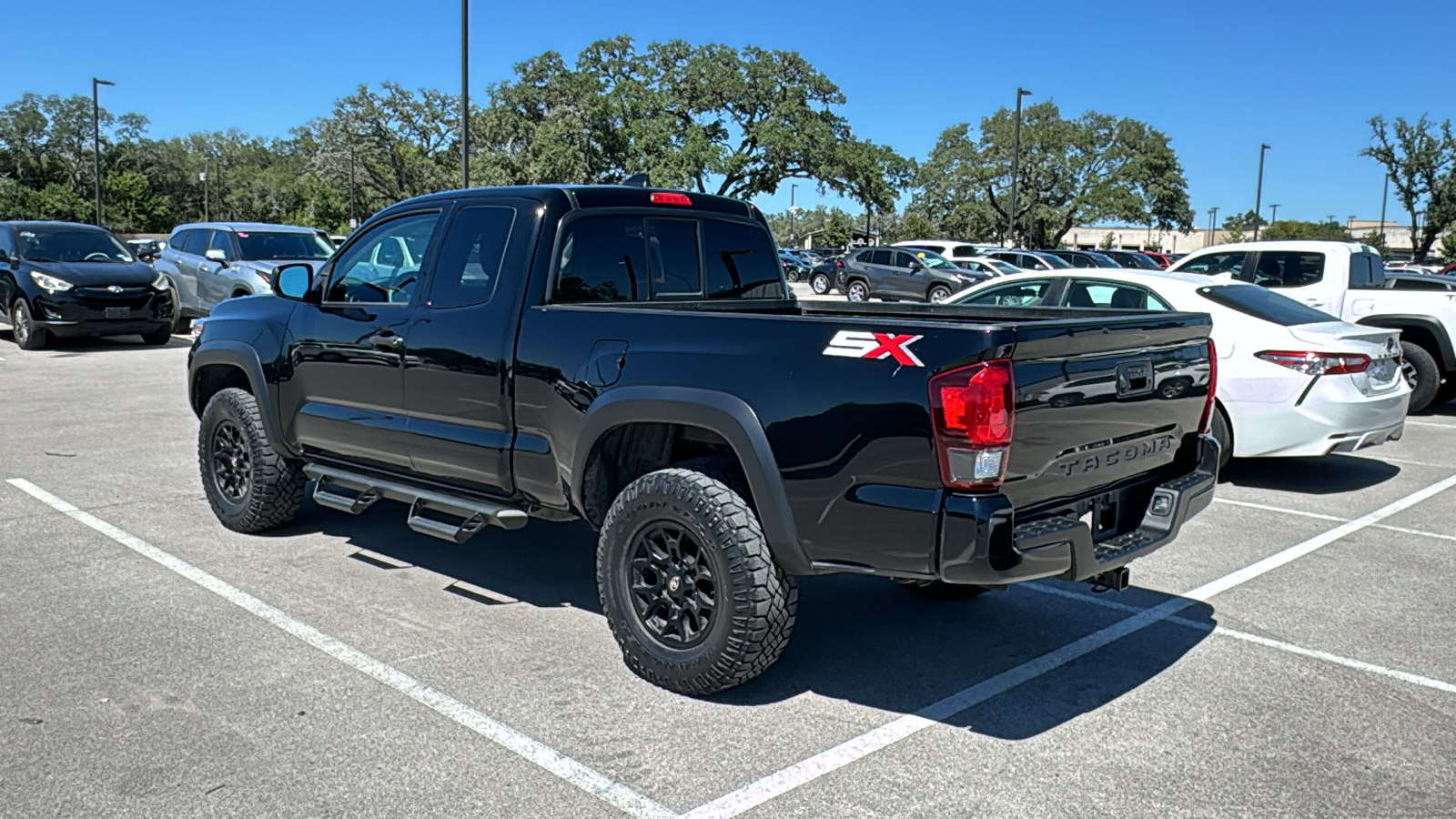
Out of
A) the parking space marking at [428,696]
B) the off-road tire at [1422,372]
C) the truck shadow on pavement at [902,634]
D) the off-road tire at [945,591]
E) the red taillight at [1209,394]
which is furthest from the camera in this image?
the off-road tire at [1422,372]

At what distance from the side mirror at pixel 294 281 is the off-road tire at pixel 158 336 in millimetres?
11922

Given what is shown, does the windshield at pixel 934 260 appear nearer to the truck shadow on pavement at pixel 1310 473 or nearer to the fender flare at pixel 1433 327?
the fender flare at pixel 1433 327

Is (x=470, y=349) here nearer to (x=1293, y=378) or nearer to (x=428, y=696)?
(x=428, y=696)

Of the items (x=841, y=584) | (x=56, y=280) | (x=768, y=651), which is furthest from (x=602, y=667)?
(x=56, y=280)

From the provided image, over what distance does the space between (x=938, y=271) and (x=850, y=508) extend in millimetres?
29064

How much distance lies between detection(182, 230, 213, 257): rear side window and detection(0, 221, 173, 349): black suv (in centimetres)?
134

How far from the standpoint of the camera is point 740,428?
12.9 feet

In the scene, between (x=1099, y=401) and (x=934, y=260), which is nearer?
(x=1099, y=401)

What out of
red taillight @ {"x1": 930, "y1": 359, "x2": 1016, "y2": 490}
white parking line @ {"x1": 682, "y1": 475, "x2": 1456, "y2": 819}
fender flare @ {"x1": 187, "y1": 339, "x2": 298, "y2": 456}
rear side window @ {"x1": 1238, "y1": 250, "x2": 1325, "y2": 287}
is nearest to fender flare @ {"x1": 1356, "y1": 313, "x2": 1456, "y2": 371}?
rear side window @ {"x1": 1238, "y1": 250, "x2": 1325, "y2": 287}

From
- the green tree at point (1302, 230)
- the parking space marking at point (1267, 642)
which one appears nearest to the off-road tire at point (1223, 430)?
the parking space marking at point (1267, 642)

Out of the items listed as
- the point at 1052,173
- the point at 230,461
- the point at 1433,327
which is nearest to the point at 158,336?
the point at 230,461

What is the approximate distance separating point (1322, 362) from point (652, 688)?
5662mm

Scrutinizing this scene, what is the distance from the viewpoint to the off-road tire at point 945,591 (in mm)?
5371

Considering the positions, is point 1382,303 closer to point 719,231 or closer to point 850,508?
point 719,231
